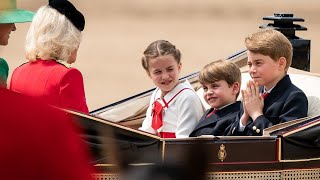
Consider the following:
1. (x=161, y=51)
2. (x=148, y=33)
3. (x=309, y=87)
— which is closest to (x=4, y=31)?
(x=161, y=51)

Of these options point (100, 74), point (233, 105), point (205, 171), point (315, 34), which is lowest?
point (205, 171)

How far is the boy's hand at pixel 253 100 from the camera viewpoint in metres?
3.89

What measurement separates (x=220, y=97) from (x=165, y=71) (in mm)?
304

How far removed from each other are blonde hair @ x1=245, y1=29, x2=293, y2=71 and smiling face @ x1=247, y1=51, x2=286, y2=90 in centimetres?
2

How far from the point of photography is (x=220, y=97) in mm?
4098

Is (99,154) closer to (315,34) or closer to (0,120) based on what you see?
(0,120)

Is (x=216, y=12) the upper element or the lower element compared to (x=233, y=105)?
upper

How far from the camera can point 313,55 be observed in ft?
38.9

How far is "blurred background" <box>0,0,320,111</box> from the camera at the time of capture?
37.1 ft

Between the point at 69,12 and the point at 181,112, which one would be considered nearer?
the point at 69,12

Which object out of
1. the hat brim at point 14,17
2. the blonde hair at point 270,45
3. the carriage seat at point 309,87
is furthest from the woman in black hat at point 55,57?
the carriage seat at point 309,87

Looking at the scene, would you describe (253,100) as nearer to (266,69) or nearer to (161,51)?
(266,69)

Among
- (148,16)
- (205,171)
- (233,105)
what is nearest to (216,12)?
(148,16)

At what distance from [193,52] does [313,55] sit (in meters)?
1.56
